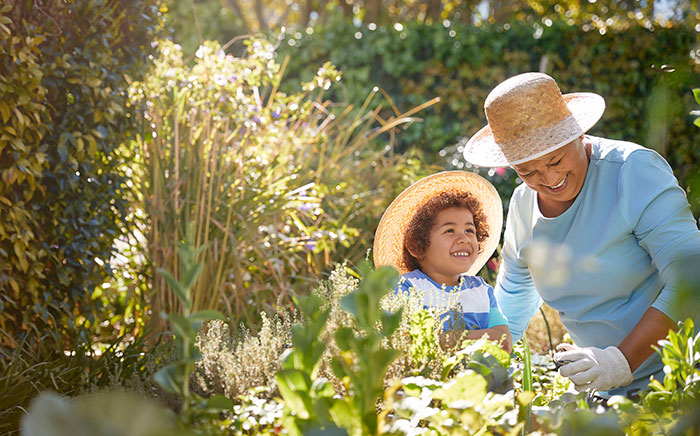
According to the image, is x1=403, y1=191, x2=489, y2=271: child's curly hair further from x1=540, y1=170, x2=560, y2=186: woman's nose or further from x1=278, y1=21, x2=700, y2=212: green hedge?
x1=278, y1=21, x2=700, y2=212: green hedge

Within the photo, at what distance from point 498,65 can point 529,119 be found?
499 centimetres

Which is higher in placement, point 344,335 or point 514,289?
point 514,289

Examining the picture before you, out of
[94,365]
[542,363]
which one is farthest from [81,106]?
[542,363]

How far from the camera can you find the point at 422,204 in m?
2.80

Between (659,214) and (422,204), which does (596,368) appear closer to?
(659,214)

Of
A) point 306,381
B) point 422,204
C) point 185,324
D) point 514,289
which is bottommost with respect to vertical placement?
point 306,381

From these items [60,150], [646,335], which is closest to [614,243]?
[646,335]

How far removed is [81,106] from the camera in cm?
280

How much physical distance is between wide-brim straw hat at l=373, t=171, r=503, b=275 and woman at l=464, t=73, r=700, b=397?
1.55 ft

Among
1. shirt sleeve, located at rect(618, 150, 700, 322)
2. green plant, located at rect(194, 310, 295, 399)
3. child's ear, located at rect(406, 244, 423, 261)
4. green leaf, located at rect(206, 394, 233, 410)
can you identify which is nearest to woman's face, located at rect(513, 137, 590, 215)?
shirt sleeve, located at rect(618, 150, 700, 322)

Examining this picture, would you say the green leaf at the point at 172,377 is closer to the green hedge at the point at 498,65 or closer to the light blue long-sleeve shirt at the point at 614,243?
the light blue long-sleeve shirt at the point at 614,243

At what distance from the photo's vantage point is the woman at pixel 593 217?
1.89m

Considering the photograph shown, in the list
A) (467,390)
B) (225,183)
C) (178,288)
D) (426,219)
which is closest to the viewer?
A: (178,288)

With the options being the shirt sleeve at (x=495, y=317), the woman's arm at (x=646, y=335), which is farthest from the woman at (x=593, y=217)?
the shirt sleeve at (x=495, y=317)
